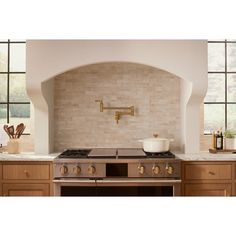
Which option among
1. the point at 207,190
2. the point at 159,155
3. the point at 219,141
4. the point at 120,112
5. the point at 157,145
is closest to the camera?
the point at 207,190

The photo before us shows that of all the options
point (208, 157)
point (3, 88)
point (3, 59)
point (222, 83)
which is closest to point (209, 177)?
point (208, 157)

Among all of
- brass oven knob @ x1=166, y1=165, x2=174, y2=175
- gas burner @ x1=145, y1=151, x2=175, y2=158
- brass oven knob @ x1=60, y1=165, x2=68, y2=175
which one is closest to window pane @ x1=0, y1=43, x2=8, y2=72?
brass oven knob @ x1=60, y1=165, x2=68, y2=175

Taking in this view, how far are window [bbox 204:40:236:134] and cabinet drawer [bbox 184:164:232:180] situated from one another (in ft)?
3.63

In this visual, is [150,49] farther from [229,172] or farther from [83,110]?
[229,172]

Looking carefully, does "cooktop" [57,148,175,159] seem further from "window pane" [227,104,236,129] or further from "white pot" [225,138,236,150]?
"window pane" [227,104,236,129]

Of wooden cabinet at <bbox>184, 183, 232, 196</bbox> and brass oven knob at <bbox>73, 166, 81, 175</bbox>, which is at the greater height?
brass oven knob at <bbox>73, 166, 81, 175</bbox>

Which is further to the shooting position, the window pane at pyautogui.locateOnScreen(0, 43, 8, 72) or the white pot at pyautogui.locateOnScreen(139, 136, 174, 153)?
the window pane at pyautogui.locateOnScreen(0, 43, 8, 72)

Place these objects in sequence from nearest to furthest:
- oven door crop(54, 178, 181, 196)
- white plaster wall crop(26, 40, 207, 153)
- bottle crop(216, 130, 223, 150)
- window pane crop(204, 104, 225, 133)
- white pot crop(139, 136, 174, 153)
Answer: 1. oven door crop(54, 178, 181, 196)
2. white plaster wall crop(26, 40, 207, 153)
3. white pot crop(139, 136, 174, 153)
4. bottle crop(216, 130, 223, 150)
5. window pane crop(204, 104, 225, 133)

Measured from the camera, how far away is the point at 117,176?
370 centimetres

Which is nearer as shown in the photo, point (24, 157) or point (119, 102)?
point (24, 157)

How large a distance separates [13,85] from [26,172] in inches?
59.3

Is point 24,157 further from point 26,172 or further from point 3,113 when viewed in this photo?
point 3,113

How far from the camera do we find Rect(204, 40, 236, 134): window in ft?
15.5

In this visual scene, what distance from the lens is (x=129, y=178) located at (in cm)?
368
